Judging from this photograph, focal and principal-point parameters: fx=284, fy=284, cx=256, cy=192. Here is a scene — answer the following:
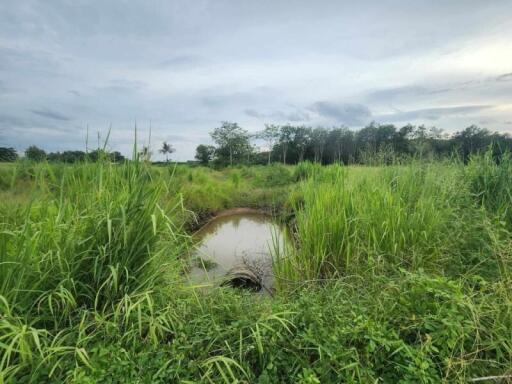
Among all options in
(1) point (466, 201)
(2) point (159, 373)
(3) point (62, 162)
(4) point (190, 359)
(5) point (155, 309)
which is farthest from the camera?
(1) point (466, 201)

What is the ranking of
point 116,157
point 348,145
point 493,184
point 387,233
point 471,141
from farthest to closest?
point 348,145, point 471,141, point 493,184, point 387,233, point 116,157

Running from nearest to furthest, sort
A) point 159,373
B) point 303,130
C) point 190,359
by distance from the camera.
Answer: point 159,373, point 190,359, point 303,130

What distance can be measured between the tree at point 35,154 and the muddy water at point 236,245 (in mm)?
1354

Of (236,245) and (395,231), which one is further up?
(395,231)

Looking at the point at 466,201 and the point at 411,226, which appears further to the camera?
the point at 466,201

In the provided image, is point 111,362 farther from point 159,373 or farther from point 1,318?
point 1,318

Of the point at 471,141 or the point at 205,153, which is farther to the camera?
the point at 205,153

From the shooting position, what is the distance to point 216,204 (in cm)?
899

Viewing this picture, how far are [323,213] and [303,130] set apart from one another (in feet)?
48.2

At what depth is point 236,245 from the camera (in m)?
5.66

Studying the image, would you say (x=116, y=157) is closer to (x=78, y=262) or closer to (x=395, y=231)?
(x=78, y=262)

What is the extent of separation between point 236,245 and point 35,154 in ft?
13.1

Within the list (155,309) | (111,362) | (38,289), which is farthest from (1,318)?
(155,309)

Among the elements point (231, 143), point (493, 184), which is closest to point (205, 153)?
point (231, 143)
